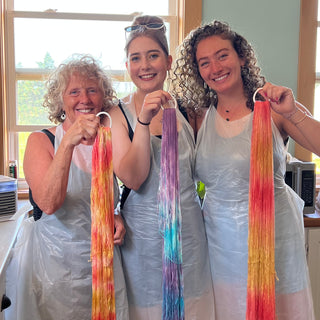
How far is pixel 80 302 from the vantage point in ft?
4.01

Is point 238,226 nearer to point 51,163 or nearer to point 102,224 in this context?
point 102,224

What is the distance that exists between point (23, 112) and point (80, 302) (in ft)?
5.30

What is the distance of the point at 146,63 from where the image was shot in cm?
124

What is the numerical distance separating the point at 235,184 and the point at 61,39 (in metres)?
1.75

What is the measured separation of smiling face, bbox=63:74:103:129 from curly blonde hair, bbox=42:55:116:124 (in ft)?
0.05

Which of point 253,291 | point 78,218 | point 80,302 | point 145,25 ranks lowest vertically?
point 80,302

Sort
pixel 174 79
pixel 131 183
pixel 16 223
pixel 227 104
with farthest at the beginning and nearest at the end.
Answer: pixel 16 223 < pixel 174 79 < pixel 227 104 < pixel 131 183

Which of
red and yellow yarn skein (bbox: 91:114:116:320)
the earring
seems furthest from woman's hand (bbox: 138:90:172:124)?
the earring

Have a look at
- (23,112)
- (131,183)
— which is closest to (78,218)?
(131,183)

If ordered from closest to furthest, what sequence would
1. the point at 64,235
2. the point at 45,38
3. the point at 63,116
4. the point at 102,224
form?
the point at 102,224
the point at 64,235
the point at 63,116
the point at 45,38

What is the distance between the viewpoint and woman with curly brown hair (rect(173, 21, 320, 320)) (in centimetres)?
124

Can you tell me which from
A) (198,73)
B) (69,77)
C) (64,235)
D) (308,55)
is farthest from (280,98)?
(308,55)

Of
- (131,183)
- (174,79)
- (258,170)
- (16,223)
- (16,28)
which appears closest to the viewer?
(258,170)

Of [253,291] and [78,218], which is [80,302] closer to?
[78,218]
